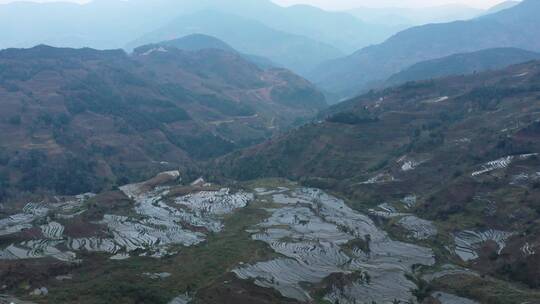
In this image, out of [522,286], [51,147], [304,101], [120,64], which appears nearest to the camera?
[522,286]

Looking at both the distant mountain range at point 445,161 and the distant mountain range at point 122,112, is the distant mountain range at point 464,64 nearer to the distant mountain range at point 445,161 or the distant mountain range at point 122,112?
the distant mountain range at point 122,112

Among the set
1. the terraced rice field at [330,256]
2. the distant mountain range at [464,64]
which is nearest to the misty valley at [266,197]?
the terraced rice field at [330,256]

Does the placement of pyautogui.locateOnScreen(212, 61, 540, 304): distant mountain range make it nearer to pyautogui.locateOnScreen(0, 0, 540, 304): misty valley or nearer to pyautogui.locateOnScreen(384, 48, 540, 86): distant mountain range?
pyautogui.locateOnScreen(0, 0, 540, 304): misty valley

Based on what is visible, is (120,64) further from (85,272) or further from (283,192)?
(85,272)

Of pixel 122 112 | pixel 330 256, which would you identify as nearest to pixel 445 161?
pixel 330 256

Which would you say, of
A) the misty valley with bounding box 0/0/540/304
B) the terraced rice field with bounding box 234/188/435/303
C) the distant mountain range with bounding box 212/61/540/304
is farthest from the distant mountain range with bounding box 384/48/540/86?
the terraced rice field with bounding box 234/188/435/303

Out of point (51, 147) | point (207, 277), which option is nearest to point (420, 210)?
point (207, 277)

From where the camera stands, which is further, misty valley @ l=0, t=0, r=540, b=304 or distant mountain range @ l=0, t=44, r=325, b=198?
distant mountain range @ l=0, t=44, r=325, b=198
